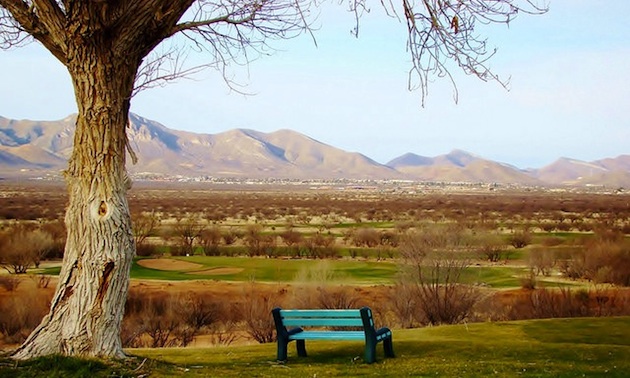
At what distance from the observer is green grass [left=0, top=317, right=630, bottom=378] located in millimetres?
8527

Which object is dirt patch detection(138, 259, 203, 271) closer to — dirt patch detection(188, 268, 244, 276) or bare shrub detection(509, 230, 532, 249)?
dirt patch detection(188, 268, 244, 276)

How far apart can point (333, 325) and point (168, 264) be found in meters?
36.2

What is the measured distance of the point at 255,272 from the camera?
1655 inches

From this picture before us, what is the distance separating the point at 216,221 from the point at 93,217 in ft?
231

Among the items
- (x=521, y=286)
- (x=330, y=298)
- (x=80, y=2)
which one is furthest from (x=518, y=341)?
(x=521, y=286)

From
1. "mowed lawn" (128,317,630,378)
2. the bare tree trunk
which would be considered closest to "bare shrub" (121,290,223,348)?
"mowed lawn" (128,317,630,378)

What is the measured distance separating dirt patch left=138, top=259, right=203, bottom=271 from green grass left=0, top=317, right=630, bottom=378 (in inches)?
1181

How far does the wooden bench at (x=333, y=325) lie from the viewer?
10.3m

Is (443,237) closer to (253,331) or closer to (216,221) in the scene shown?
(253,331)

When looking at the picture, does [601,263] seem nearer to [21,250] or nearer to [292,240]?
[292,240]

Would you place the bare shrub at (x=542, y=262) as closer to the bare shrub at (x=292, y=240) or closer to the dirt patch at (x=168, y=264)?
the bare shrub at (x=292, y=240)

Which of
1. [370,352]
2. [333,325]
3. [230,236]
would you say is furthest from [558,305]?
[230,236]

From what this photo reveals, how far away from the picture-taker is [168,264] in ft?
148

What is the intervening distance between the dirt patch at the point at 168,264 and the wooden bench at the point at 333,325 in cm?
3386
